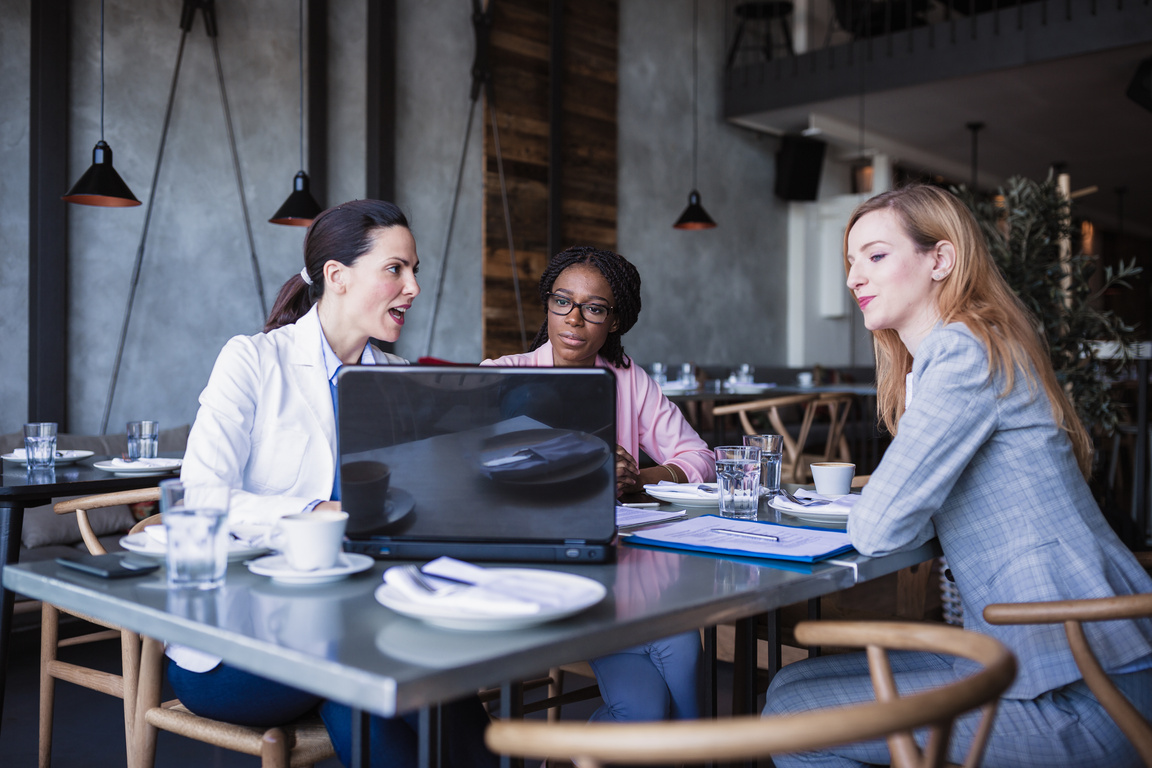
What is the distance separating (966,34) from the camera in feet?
23.9

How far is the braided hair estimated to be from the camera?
2369mm

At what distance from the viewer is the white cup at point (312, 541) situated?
3.46ft

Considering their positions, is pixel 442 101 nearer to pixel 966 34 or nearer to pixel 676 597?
pixel 966 34

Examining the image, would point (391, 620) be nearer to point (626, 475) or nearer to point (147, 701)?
point (147, 701)

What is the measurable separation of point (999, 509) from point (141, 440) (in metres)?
2.37

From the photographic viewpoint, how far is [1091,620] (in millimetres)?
1128

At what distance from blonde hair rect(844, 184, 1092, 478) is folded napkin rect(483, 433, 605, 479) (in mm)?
623

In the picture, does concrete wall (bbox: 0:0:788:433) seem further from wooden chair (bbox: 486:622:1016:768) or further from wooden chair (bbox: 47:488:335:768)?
wooden chair (bbox: 486:622:1016:768)

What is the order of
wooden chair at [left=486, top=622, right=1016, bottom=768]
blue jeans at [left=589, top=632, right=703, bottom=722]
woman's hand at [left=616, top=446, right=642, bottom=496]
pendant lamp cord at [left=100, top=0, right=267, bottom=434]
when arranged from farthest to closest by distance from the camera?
1. pendant lamp cord at [left=100, top=0, right=267, bottom=434]
2. woman's hand at [left=616, top=446, right=642, bottom=496]
3. blue jeans at [left=589, top=632, right=703, bottom=722]
4. wooden chair at [left=486, top=622, right=1016, bottom=768]

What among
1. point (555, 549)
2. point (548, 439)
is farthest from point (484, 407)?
point (555, 549)

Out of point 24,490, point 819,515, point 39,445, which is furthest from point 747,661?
point 39,445

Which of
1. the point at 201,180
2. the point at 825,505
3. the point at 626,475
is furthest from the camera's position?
the point at 201,180

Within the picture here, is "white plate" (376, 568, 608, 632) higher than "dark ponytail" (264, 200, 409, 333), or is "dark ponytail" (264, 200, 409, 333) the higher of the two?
"dark ponytail" (264, 200, 409, 333)

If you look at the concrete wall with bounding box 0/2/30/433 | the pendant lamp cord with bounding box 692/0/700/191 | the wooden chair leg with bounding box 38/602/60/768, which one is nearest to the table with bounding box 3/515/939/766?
the wooden chair leg with bounding box 38/602/60/768
